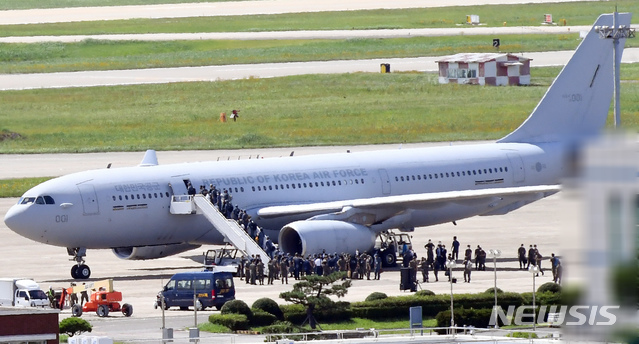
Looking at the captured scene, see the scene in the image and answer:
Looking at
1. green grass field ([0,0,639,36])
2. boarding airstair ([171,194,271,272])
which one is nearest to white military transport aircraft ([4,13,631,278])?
boarding airstair ([171,194,271,272])

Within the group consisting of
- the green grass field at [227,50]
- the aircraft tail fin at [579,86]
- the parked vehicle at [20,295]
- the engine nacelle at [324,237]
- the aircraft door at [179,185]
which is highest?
the green grass field at [227,50]

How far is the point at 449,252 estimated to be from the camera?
55.7m

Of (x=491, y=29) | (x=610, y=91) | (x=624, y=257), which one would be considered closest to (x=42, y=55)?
(x=491, y=29)

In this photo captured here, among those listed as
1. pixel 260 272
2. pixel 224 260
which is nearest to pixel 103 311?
pixel 260 272

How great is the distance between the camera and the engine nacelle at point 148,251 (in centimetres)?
5016

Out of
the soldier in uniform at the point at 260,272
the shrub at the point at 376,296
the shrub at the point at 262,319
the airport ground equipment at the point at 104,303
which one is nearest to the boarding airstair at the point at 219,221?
the soldier in uniform at the point at 260,272

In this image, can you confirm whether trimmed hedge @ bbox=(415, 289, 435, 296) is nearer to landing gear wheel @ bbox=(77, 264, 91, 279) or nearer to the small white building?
landing gear wheel @ bbox=(77, 264, 91, 279)

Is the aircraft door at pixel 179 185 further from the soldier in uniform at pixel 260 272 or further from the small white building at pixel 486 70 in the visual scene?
the small white building at pixel 486 70

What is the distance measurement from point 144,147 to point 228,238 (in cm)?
4879

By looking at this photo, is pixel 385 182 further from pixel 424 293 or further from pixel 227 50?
pixel 227 50

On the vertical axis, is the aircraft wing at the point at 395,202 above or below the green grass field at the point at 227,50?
below

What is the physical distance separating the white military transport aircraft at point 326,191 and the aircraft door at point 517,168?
48mm

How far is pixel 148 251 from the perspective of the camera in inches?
1992

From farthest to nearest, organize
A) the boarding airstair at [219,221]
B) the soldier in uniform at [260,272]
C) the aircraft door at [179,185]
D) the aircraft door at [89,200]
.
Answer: the aircraft door at [179,185] → the boarding airstair at [219,221] → the soldier in uniform at [260,272] → the aircraft door at [89,200]
